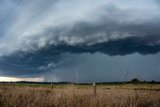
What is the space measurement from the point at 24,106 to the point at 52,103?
3.93 ft

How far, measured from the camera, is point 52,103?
33.2 feet

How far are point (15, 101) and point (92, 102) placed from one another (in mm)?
3620

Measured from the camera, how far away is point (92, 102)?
337 inches

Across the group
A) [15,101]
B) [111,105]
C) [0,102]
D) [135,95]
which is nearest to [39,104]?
[15,101]

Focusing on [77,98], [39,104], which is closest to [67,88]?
[77,98]

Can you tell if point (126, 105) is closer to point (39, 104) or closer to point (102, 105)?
point (102, 105)

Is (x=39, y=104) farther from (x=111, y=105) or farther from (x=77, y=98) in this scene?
(x=111, y=105)

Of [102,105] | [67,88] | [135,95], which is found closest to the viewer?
[102,105]

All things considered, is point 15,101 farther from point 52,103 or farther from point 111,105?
point 111,105

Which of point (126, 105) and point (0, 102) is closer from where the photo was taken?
point (126, 105)

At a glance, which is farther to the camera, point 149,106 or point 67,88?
point 67,88

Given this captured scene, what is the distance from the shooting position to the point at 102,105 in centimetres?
833

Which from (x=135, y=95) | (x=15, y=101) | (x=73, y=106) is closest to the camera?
(x=73, y=106)

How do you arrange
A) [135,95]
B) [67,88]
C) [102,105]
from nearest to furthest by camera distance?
[102,105]
[135,95]
[67,88]
